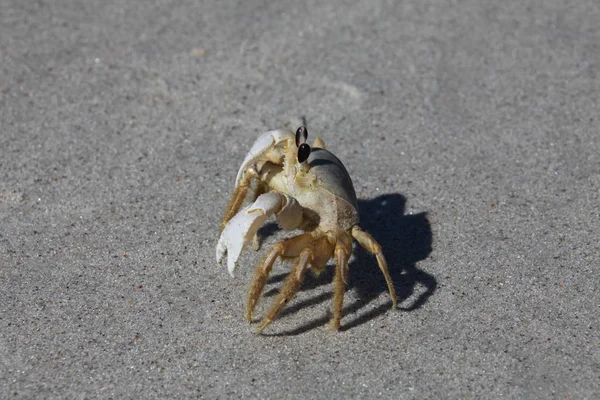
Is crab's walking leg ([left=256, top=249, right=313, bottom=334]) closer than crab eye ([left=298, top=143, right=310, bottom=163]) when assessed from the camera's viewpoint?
Yes

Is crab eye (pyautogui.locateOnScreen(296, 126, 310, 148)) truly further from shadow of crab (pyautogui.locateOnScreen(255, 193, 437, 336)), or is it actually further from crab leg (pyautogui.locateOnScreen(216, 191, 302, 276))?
shadow of crab (pyautogui.locateOnScreen(255, 193, 437, 336))

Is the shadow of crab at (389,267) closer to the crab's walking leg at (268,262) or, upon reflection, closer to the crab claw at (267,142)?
the crab's walking leg at (268,262)

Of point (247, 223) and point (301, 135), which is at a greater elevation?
point (301, 135)

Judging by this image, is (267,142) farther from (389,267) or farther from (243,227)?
(389,267)

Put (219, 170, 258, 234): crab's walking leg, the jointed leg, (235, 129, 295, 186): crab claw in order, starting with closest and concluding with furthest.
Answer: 1. the jointed leg
2. (235, 129, 295, 186): crab claw
3. (219, 170, 258, 234): crab's walking leg

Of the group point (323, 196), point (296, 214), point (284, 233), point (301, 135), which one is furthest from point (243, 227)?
point (284, 233)

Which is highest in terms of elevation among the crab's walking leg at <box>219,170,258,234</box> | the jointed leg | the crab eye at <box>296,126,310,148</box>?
the crab eye at <box>296,126,310,148</box>

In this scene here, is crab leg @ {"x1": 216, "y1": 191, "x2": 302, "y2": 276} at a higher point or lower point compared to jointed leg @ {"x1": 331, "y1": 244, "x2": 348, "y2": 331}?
higher

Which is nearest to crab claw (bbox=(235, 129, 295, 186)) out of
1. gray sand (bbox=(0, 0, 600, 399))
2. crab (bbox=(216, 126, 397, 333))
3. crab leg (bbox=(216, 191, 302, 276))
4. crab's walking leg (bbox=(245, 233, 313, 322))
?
crab (bbox=(216, 126, 397, 333))
